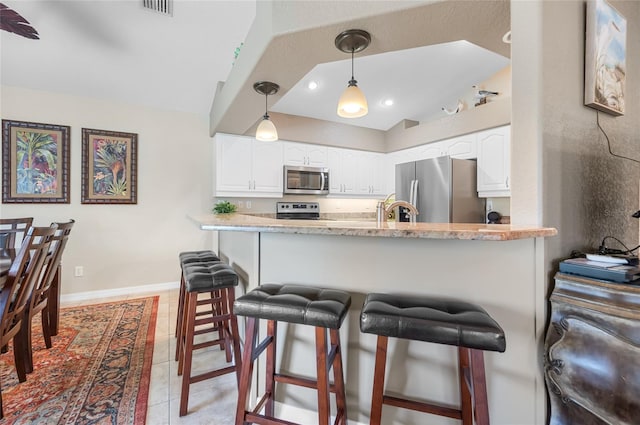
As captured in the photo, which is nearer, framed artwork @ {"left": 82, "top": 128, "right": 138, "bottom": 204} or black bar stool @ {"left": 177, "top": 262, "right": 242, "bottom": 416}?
black bar stool @ {"left": 177, "top": 262, "right": 242, "bottom": 416}

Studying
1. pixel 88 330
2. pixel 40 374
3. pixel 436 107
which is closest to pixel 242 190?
pixel 88 330

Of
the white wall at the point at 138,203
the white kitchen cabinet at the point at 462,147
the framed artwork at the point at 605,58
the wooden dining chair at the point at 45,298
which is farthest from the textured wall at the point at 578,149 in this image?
the white wall at the point at 138,203

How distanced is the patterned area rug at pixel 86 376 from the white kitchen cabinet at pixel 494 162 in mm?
3925

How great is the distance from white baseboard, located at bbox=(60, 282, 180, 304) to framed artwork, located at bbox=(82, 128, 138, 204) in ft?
3.64

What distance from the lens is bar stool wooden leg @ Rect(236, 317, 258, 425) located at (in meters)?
1.23

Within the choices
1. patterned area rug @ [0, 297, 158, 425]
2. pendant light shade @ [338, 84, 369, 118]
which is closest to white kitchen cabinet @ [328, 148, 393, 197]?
pendant light shade @ [338, 84, 369, 118]

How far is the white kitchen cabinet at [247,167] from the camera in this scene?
3.83 meters

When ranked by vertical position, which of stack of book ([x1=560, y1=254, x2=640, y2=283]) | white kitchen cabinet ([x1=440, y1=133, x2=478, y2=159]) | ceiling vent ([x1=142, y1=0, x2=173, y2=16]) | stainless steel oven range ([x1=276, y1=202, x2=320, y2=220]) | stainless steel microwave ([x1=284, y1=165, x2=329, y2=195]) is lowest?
stack of book ([x1=560, y1=254, x2=640, y2=283])

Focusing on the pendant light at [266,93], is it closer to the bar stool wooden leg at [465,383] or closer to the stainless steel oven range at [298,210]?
the stainless steel oven range at [298,210]

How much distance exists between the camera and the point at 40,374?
1.90 metres

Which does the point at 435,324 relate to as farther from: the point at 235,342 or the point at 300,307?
the point at 235,342

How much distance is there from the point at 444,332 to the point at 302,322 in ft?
1.73

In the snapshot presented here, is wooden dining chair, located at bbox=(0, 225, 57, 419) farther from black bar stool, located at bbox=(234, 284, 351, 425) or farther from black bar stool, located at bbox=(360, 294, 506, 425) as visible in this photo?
black bar stool, located at bbox=(360, 294, 506, 425)

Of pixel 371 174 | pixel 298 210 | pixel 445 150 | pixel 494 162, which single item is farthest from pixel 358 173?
pixel 494 162
